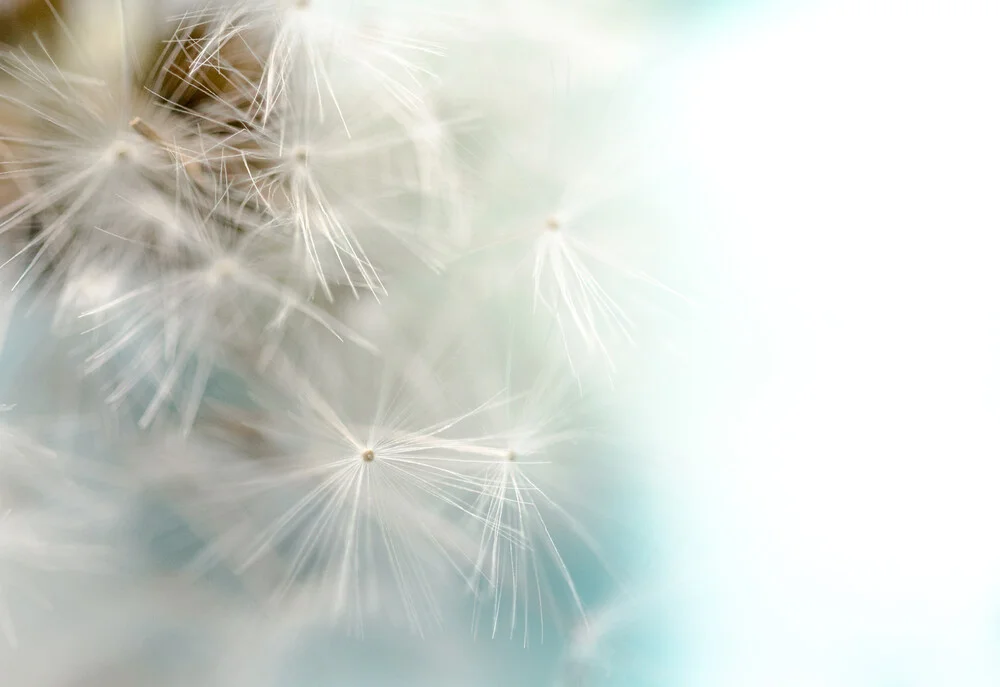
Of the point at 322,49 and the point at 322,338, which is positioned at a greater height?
the point at 322,49

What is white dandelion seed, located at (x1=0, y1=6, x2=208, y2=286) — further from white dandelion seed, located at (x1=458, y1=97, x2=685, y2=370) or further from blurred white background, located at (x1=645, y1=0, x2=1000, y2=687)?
blurred white background, located at (x1=645, y1=0, x2=1000, y2=687)

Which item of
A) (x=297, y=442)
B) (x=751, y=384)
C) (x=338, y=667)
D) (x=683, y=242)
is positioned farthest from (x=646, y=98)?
(x=338, y=667)

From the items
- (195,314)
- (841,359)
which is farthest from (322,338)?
(841,359)

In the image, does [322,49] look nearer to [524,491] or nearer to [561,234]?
[561,234]

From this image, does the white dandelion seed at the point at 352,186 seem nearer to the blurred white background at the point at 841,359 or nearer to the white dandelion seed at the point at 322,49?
the white dandelion seed at the point at 322,49

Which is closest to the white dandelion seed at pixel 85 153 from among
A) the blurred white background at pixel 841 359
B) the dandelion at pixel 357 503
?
the dandelion at pixel 357 503

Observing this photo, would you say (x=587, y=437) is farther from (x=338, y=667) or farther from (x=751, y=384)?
(x=338, y=667)

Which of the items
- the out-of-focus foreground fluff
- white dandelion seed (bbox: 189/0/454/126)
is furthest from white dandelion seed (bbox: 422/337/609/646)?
white dandelion seed (bbox: 189/0/454/126)

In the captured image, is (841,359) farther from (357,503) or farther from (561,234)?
(357,503)

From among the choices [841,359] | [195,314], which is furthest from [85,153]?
[841,359]
